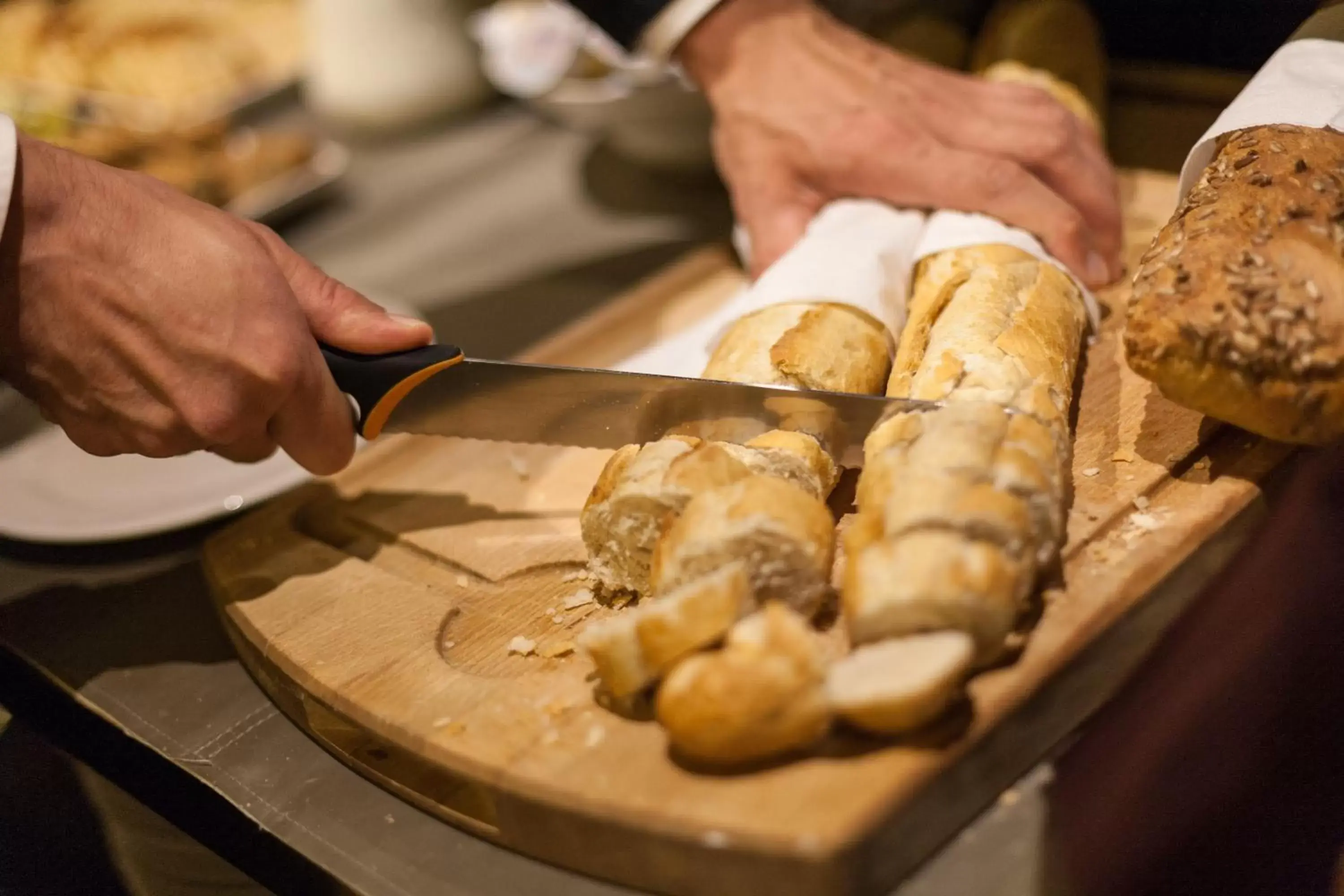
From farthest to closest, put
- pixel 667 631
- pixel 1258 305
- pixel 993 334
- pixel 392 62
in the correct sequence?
pixel 392 62
pixel 993 334
pixel 1258 305
pixel 667 631

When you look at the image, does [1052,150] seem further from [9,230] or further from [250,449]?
[9,230]

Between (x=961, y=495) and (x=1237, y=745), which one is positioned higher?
(x=961, y=495)

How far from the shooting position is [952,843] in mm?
990

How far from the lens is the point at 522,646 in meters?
1.22

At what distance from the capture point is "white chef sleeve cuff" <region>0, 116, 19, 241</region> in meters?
1.15

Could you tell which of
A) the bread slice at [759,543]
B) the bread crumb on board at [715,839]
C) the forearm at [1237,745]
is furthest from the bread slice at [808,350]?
the bread crumb on board at [715,839]

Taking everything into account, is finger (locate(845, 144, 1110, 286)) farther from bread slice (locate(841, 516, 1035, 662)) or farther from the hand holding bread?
bread slice (locate(841, 516, 1035, 662))

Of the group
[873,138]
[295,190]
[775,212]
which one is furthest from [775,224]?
[295,190]

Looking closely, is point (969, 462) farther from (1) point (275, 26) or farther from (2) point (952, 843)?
(1) point (275, 26)

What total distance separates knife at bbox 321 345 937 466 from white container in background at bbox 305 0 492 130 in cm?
173

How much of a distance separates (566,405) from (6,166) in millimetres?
661

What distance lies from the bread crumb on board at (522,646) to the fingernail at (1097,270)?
3.11ft

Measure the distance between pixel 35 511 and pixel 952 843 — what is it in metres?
1.36

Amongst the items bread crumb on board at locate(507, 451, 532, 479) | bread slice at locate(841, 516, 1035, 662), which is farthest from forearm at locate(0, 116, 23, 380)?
bread slice at locate(841, 516, 1035, 662)
